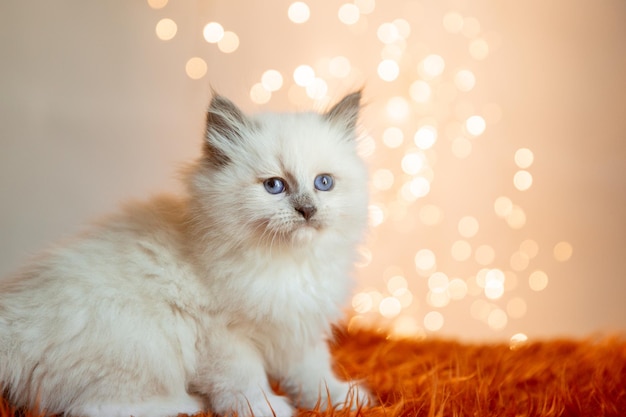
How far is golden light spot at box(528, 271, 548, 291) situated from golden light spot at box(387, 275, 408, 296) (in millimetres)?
582

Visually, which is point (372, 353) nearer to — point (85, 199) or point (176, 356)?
point (176, 356)

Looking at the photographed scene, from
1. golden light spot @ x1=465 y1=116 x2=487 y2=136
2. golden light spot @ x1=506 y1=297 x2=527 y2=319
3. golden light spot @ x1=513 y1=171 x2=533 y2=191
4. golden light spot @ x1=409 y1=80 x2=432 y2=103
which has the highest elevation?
golden light spot @ x1=409 y1=80 x2=432 y2=103

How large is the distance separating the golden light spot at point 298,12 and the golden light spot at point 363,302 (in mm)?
1213

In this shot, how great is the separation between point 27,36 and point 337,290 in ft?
5.37

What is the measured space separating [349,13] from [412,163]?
0.69 meters

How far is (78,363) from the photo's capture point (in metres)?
1.12


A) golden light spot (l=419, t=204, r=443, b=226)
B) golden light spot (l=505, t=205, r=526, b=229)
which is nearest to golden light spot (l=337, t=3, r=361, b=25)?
golden light spot (l=419, t=204, r=443, b=226)

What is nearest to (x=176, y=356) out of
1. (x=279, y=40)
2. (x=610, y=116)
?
(x=279, y=40)

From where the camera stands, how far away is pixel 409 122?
2465 millimetres

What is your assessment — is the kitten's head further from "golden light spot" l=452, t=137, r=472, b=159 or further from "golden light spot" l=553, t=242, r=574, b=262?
"golden light spot" l=553, t=242, r=574, b=262

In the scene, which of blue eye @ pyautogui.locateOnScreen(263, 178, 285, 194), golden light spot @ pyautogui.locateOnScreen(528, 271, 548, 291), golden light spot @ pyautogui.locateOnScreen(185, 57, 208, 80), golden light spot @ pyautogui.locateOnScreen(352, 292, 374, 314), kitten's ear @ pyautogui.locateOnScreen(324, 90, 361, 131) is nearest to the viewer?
blue eye @ pyautogui.locateOnScreen(263, 178, 285, 194)

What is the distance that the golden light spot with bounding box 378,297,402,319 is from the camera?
8.38 feet

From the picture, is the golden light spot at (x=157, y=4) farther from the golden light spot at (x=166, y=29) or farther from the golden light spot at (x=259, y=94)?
the golden light spot at (x=259, y=94)

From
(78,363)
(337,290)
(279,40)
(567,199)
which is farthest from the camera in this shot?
(567,199)
